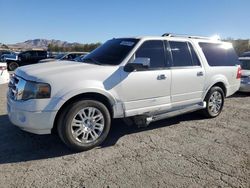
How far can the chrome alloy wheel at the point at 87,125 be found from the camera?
4133 millimetres

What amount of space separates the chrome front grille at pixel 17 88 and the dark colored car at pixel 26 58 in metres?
18.9

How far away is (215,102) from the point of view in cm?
634

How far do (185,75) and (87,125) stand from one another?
93.0 inches

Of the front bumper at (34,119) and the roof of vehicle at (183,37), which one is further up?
the roof of vehicle at (183,37)

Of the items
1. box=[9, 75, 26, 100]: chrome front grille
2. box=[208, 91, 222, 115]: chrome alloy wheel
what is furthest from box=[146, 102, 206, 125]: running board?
box=[9, 75, 26, 100]: chrome front grille

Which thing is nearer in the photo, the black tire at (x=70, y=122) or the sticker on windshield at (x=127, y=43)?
the black tire at (x=70, y=122)

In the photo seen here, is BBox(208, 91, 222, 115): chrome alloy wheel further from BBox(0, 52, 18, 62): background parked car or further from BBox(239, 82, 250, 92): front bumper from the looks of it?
BBox(0, 52, 18, 62): background parked car

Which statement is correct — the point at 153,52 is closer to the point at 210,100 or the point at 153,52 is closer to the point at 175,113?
the point at 175,113

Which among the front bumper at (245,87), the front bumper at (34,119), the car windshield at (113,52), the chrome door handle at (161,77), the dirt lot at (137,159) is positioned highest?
the car windshield at (113,52)

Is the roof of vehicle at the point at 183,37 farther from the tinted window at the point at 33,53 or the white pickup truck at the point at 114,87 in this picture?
the tinted window at the point at 33,53

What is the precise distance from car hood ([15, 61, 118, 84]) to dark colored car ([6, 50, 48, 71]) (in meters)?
19.0

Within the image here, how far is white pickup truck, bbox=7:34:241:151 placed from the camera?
389cm

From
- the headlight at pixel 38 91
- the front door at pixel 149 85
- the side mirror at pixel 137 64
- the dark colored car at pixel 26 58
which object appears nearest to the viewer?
the headlight at pixel 38 91

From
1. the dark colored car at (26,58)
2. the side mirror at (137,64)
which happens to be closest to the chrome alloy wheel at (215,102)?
the side mirror at (137,64)
